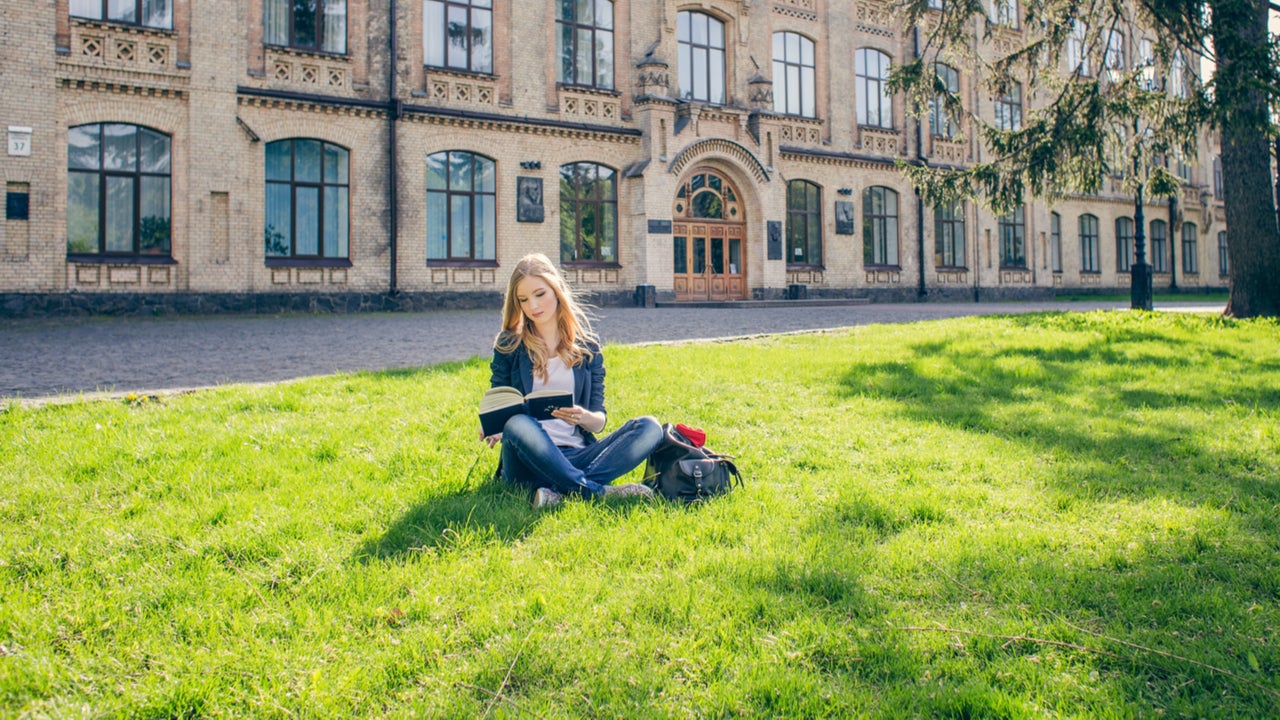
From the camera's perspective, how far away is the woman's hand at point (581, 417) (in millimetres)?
4582

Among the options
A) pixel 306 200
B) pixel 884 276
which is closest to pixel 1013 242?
pixel 884 276

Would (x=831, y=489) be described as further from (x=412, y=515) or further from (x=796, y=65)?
(x=796, y=65)

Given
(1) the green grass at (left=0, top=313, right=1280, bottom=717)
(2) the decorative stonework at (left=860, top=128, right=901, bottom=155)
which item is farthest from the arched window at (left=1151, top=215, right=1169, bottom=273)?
(1) the green grass at (left=0, top=313, right=1280, bottom=717)

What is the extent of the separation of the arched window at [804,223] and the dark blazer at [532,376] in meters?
23.6

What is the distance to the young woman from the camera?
445 centimetres

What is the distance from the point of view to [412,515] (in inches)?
164

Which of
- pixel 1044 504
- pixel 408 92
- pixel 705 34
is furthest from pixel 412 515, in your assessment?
pixel 705 34

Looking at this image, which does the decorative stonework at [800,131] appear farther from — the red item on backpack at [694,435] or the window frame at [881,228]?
the red item on backpack at [694,435]

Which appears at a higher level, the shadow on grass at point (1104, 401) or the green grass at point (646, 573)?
the shadow on grass at point (1104, 401)

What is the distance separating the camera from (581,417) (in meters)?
4.64

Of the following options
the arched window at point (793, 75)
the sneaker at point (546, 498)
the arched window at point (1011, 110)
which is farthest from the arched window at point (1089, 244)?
the sneaker at point (546, 498)

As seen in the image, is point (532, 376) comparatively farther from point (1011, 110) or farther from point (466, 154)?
point (1011, 110)

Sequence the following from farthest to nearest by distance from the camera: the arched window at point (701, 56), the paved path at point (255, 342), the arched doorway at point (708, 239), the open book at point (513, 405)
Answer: the arched window at point (701, 56) < the arched doorway at point (708, 239) < the paved path at point (255, 342) < the open book at point (513, 405)

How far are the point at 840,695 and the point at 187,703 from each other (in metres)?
1.82
